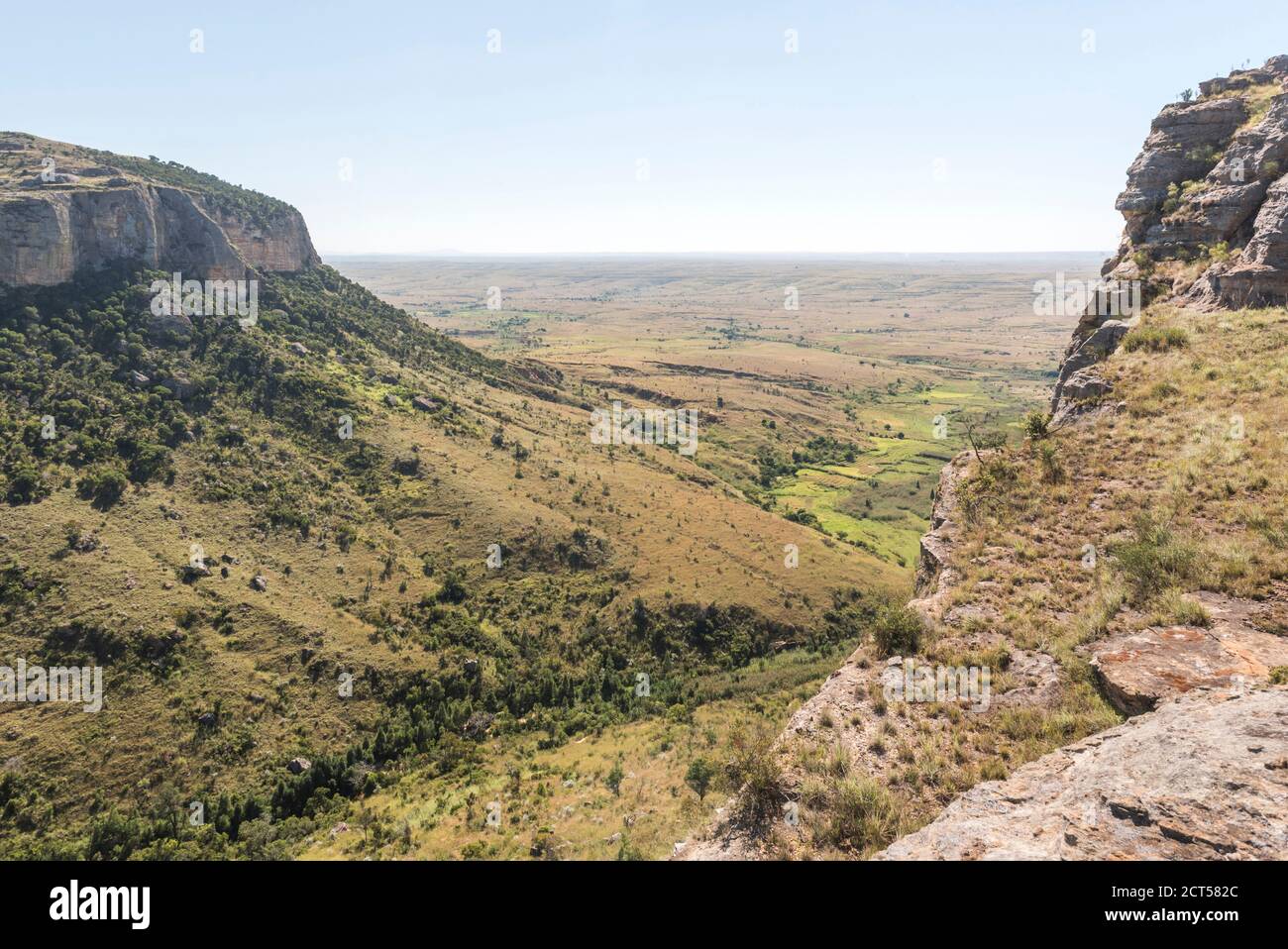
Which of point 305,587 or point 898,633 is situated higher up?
point 898,633

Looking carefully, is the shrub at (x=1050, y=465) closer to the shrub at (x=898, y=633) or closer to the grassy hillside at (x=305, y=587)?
the shrub at (x=898, y=633)

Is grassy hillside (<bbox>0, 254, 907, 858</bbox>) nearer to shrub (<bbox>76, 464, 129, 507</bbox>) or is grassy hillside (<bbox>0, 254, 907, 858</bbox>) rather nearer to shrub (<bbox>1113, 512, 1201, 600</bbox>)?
shrub (<bbox>76, 464, 129, 507</bbox>)

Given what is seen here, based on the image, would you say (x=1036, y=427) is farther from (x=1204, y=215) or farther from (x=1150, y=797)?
(x=1150, y=797)

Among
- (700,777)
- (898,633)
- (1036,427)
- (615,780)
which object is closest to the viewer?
(898,633)

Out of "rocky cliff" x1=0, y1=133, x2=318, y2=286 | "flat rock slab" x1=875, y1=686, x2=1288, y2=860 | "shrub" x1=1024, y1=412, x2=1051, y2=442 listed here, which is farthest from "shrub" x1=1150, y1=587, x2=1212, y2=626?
"rocky cliff" x1=0, y1=133, x2=318, y2=286

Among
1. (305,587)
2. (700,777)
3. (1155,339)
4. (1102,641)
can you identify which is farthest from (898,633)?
(305,587)
